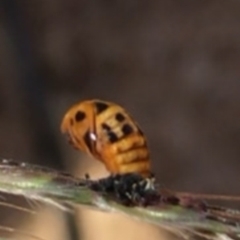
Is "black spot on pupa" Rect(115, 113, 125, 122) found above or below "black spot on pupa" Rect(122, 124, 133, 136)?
above

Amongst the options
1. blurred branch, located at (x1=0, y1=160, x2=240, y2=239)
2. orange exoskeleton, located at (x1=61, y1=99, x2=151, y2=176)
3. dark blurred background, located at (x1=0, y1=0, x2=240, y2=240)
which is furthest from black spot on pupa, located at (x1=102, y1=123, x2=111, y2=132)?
dark blurred background, located at (x1=0, y1=0, x2=240, y2=240)

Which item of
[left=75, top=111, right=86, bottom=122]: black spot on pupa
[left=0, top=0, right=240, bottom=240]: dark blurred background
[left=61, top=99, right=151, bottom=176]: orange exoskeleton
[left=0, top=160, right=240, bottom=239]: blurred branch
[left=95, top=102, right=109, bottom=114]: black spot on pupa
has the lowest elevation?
[left=0, top=160, right=240, bottom=239]: blurred branch

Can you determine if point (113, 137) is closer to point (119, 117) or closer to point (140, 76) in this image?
point (119, 117)

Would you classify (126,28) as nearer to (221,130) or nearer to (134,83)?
(134,83)

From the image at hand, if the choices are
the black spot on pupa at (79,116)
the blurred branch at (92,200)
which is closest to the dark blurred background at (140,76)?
the black spot on pupa at (79,116)

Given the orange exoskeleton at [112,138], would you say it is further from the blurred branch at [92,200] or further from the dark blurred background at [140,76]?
the dark blurred background at [140,76]

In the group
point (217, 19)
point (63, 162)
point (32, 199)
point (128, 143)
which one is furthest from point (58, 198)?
point (217, 19)

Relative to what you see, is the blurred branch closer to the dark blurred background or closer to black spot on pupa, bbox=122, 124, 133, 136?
black spot on pupa, bbox=122, 124, 133, 136
